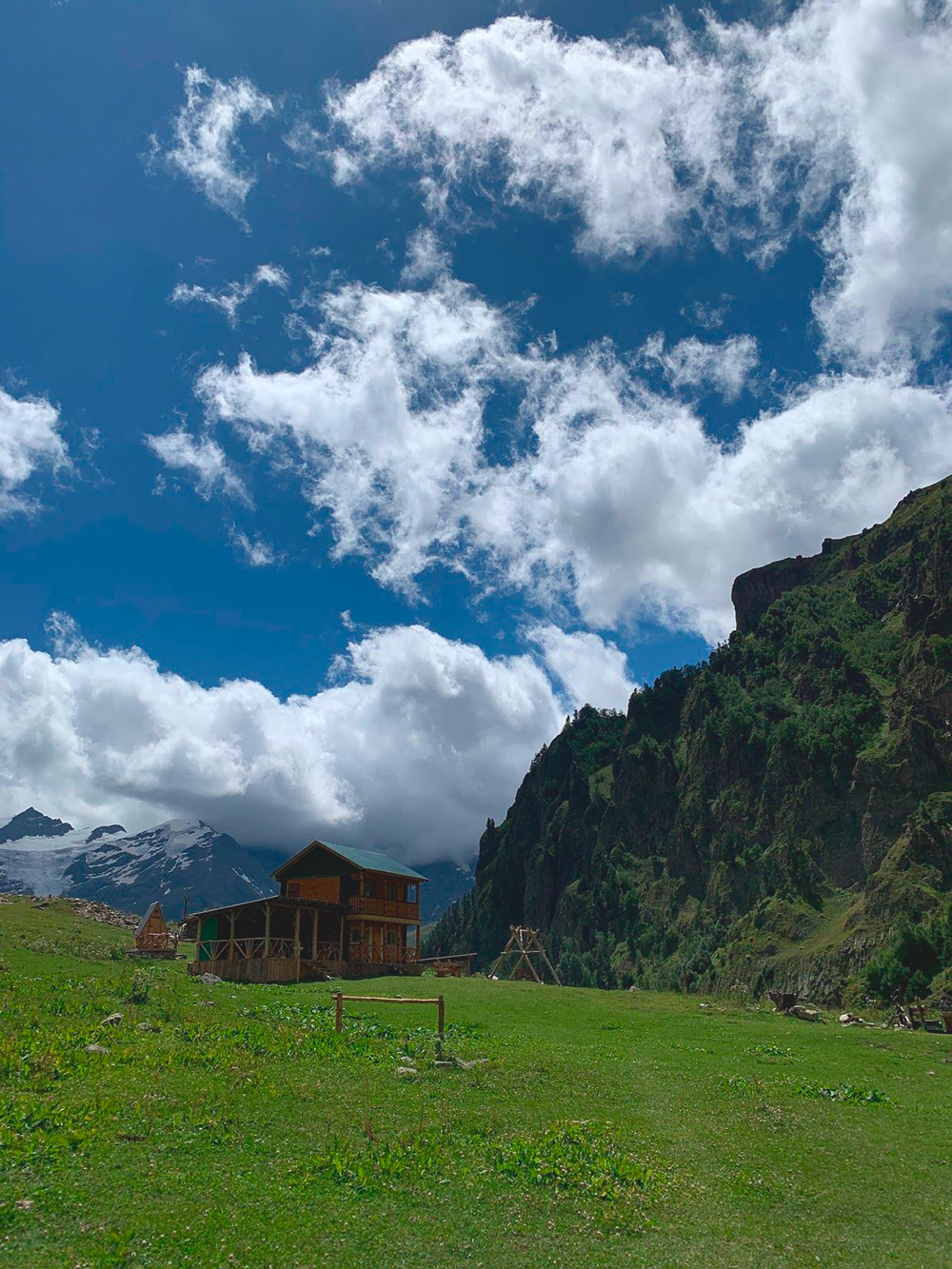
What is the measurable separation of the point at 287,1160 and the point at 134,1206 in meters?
3.00

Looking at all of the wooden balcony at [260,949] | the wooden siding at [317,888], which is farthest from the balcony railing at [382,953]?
the wooden siding at [317,888]

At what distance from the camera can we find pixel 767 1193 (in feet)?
49.6

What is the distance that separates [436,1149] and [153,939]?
53.0 meters

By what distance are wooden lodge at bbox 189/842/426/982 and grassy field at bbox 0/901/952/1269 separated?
1132 inches

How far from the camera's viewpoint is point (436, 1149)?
15.8 meters

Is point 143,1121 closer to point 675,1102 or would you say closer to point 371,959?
point 675,1102

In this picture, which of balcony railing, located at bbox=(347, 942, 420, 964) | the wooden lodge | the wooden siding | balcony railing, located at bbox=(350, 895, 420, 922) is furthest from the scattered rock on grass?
the wooden siding

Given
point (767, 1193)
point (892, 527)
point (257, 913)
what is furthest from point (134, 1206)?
point (892, 527)

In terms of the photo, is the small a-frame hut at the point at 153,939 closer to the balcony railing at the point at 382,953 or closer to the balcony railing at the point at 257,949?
the balcony railing at the point at 257,949

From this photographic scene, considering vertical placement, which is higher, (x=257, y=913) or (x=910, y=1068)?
→ (x=257, y=913)

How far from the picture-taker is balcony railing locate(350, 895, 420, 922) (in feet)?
213

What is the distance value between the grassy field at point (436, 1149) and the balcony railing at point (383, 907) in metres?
37.3

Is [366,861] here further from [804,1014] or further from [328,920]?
[804,1014]

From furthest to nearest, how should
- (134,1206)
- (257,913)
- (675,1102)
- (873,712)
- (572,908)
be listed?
1. (572,908)
2. (873,712)
3. (257,913)
4. (675,1102)
5. (134,1206)
